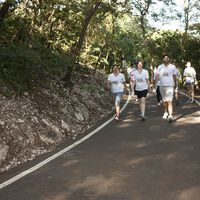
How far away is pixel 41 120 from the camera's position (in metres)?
12.0

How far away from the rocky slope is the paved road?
3.06 ft

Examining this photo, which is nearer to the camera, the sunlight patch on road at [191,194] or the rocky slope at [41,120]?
the sunlight patch on road at [191,194]

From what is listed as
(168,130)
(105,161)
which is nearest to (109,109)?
(168,130)

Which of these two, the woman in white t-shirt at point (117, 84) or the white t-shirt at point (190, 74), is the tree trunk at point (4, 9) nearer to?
the woman in white t-shirt at point (117, 84)

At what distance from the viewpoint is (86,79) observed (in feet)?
77.4

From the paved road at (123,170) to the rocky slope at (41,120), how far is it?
0.93 metres

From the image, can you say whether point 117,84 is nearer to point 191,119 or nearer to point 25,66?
point 191,119

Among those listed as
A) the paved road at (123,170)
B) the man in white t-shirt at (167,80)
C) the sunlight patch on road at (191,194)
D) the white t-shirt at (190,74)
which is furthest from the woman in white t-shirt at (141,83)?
the sunlight patch on road at (191,194)

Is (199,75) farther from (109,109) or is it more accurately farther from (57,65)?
(57,65)

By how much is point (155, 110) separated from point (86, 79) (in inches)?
271

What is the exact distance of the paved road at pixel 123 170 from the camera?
6707 millimetres

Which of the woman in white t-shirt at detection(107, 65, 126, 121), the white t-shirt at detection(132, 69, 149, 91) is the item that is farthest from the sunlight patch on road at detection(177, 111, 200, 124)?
the woman in white t-shirt at detection(107, 65, 126, 121)

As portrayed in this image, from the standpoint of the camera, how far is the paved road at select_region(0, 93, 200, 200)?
6707mm

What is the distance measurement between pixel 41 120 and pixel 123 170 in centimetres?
446
